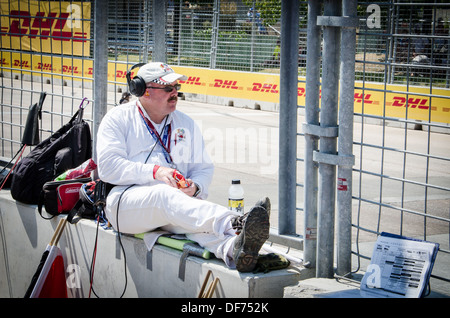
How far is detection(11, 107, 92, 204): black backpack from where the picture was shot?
527 cm

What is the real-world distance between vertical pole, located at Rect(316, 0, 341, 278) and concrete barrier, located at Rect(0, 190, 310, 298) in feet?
0.67

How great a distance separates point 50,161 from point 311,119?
2.40 m

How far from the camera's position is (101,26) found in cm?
528

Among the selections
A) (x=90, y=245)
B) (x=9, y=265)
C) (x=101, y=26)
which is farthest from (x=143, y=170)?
(x=9, y=265)

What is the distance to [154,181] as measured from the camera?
4.37m

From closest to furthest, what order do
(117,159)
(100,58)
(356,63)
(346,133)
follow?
1. (346,133)
2. (117,159)
3. (100,58)
4. (356,63)

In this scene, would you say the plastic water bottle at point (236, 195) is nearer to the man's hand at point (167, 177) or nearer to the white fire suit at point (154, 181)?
the white fire suit at point (154, 181)

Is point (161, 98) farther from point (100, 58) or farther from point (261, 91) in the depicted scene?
point (261, 91)

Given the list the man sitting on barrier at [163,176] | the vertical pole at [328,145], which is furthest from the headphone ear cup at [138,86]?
the vertical pole at [328,145]

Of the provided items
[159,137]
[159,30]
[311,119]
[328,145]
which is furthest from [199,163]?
[159,30]

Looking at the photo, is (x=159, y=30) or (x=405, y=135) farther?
(x=159, y=30)

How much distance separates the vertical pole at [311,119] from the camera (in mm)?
4094

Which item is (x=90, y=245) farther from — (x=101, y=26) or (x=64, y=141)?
(x=101, y=26)
